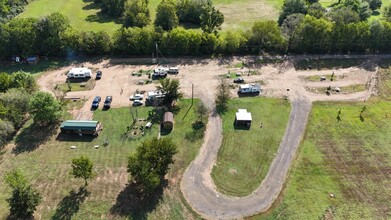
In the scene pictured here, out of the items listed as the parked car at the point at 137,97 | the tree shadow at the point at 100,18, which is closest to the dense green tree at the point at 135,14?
the tree shadow at the point at 100,18

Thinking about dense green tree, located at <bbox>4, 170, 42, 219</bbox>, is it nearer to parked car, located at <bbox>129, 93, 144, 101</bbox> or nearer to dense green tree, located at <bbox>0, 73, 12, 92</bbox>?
dense green tree, located at <bbox>0, 73, 12, 92</bbox>

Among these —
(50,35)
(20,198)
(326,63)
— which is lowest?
(20,198)

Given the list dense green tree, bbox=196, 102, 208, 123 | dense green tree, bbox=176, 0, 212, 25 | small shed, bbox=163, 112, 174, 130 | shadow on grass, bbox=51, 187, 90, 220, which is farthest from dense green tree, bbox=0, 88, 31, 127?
dense green tree, bbox=176, 0, 212, 25

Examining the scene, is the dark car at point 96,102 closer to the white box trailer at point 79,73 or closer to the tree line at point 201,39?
the white box trailer at point 79,73

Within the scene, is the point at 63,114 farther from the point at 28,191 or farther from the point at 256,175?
the point at 256,175

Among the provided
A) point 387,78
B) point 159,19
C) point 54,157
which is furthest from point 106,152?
point 387,78

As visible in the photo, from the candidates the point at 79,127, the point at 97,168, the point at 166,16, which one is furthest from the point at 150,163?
the point at 166,16

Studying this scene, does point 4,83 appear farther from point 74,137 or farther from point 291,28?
point 291,28

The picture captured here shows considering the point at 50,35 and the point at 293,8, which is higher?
the point at 293,8
